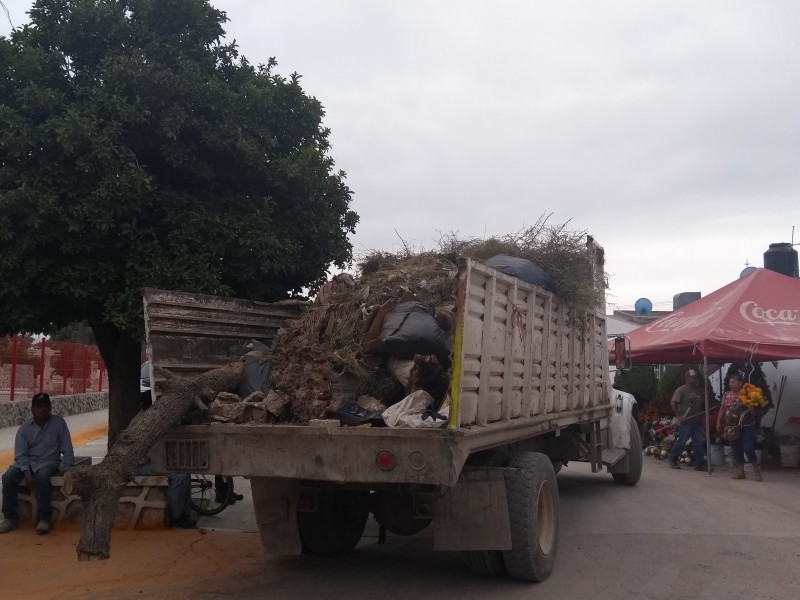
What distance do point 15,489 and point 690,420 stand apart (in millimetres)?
10941

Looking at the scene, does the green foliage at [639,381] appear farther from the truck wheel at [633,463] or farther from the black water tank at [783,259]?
the truck wheel at [633,463]

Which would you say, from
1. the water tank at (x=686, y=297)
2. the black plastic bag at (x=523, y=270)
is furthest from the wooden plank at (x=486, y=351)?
the water tank at (x=686, y=297)

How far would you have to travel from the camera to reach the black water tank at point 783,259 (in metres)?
22.2

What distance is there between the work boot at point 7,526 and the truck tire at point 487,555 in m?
4.97

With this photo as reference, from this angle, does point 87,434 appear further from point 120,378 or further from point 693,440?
point 693,440

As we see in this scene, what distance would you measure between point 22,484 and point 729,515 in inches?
316

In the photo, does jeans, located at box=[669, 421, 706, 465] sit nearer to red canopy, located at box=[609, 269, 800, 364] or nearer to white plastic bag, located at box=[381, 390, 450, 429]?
red canopy, located at box=[609, 269, 800, 364]

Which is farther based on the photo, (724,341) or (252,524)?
(724,341)

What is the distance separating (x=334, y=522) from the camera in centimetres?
691

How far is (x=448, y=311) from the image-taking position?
5.98 metres

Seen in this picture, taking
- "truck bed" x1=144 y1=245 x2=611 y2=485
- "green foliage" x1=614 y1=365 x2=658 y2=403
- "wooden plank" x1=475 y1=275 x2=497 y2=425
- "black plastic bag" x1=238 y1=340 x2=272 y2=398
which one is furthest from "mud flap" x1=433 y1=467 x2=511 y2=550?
"green foliage" x1=614 y1=365 x2=658 y2=403

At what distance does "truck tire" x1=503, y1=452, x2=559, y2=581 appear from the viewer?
18.8ft

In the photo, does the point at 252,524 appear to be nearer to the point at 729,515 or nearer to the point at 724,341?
the point at 729,515

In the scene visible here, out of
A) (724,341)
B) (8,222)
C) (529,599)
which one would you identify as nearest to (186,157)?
(8,222)
